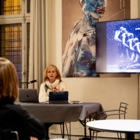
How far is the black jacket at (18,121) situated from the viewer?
1337mm

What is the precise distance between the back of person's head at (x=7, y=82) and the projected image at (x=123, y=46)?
3399mm

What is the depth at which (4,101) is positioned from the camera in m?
1.37

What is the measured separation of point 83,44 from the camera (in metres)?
4.93

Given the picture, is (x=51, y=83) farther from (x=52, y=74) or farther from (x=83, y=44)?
(x=83, y=44)

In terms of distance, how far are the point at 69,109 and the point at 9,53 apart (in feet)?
9.57

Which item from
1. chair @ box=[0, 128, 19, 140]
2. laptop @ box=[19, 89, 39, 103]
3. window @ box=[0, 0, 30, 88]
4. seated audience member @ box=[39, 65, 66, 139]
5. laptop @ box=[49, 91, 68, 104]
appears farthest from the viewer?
window @ box=[0, 0, 30, 88]

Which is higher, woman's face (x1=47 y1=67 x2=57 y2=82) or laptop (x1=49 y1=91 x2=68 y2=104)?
woman's face (x1=47 y1=67 x2=57 y2=82)

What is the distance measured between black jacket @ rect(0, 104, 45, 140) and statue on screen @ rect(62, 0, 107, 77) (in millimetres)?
3544

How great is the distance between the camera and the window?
5480 millimetres

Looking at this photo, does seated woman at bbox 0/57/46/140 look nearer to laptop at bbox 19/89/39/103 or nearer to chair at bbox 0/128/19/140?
Result: chair at bbox 0/128/19/140

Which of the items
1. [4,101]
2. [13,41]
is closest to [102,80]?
[13,41]

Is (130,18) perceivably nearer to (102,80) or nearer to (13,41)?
(102,80)

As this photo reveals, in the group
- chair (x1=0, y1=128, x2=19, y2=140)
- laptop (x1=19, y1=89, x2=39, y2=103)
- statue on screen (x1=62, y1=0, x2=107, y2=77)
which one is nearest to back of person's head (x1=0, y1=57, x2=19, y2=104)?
chair (x1=0, y1=128, x2=19, y2=140)

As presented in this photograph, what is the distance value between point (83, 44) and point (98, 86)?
0.95 m
